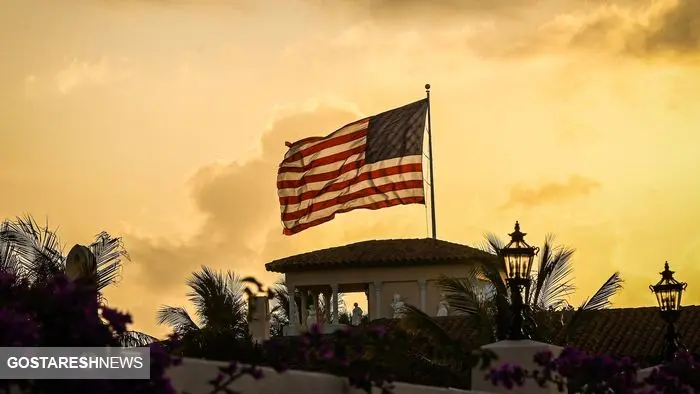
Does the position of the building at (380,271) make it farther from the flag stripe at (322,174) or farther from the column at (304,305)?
the flag stripe at (322,174)

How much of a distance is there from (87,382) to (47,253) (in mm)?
16478

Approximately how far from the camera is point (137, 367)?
6.87m

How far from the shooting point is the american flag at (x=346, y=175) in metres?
30.7

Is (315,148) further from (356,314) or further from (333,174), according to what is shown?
(356,314)

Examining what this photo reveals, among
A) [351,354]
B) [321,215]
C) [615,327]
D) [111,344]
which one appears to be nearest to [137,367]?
[111,344]

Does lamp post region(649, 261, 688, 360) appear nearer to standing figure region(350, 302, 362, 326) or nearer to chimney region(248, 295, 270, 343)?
chimney region(248, 295, 270, 343)

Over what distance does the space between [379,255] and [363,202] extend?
1470cm

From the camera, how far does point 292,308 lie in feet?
153

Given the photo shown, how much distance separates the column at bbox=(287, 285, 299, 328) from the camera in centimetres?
4550

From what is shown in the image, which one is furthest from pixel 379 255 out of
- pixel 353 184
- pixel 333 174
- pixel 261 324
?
pixel 261 324

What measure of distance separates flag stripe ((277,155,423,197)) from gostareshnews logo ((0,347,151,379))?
78.0 feet

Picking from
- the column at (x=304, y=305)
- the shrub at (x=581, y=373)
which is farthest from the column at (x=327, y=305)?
the shrub at (x=581, y=373)

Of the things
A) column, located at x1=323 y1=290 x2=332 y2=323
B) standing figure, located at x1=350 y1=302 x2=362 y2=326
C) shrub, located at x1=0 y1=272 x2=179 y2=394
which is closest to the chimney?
shrub, located at x1=0 y1=272 x2=179 y2=394

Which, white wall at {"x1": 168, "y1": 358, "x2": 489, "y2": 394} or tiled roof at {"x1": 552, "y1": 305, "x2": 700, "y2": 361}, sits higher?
tiled roof at {"x1": 552, "y1": 305, "x2": 700, "y2": 361}
